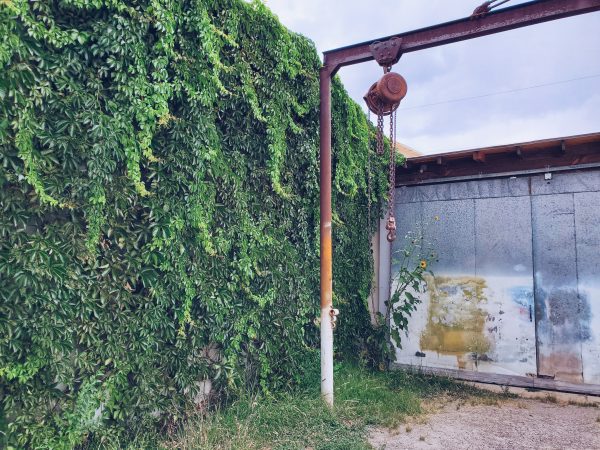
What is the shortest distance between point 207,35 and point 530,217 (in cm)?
556

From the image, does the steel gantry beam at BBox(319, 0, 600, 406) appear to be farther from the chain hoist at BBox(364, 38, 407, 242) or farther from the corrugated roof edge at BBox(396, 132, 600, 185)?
the corrugated roof edge at BBox(396, 132, 600, 185)

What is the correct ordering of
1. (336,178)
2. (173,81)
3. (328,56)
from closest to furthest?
1. (173,81)
2. (328,56)
3. (336,178)

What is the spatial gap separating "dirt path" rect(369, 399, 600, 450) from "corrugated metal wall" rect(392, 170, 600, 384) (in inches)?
36.0

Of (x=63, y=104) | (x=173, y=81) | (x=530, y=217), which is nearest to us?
(x=63, y=104)

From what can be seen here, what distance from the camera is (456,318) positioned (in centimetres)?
717

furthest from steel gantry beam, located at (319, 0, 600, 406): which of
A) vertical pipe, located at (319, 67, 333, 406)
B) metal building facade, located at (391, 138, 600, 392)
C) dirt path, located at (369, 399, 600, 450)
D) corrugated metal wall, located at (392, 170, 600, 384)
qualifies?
corrugated metal wall, located at (392, 170, 600, 384)

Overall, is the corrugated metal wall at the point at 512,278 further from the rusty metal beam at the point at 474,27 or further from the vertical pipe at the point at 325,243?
the rusty metal beam at the point at 474,27

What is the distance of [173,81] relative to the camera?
376 cm

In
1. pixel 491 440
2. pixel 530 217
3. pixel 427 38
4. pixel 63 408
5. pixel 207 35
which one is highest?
pixel 427 38

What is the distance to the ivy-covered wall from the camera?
2.91 metres

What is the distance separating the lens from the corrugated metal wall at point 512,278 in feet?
21.0

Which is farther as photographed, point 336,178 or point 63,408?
point 336,178

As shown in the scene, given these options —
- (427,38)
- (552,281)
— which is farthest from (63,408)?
(552,281)

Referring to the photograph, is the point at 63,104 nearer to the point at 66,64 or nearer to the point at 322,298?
the point at 66,64
